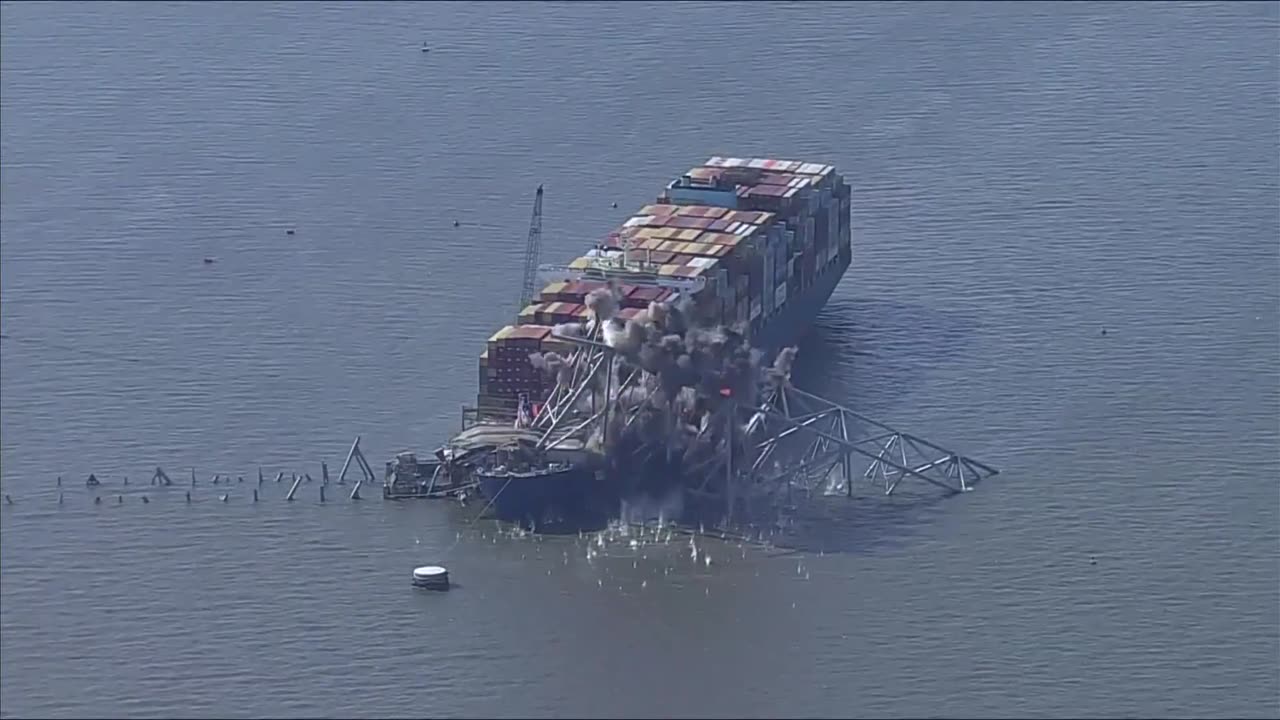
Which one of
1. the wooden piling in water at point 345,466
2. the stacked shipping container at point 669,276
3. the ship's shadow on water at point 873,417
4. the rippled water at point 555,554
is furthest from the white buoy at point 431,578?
the stacked shipping container at point 669,276

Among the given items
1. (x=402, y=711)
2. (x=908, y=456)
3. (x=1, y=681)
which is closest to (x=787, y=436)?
(x=908, y=456)

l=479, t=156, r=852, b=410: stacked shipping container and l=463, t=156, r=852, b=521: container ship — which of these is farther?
l=479, t=156, r=852, b=410: stacked shipping container

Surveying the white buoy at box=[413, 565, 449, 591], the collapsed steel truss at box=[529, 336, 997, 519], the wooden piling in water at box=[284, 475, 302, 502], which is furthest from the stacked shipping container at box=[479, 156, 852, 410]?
the white buoy at box=[413, 565, 449, 591]

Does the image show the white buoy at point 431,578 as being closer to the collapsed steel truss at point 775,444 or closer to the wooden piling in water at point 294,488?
the wooden piling in water at point 294,488

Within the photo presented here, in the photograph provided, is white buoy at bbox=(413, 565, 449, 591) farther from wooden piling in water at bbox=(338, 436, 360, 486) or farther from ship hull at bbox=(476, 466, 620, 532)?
wooden piling in water at bbox=(338, 436, 360, 486)

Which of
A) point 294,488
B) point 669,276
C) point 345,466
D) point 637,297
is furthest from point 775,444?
point 294,488

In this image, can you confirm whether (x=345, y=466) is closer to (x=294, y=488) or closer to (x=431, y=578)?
(x=294, y=488)
